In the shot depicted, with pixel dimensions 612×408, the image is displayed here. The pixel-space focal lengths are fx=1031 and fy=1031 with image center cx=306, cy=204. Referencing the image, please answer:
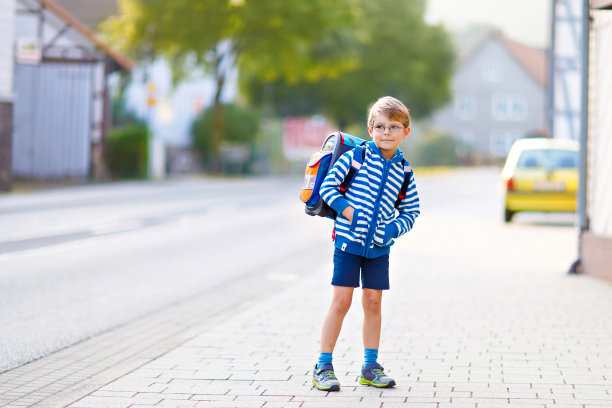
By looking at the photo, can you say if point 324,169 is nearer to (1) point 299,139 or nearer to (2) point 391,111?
(2) point 391,111

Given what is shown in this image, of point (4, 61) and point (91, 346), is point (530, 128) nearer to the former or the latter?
point (4, 61)

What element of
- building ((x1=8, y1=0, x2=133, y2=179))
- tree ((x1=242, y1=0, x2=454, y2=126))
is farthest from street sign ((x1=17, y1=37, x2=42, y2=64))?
tree ((x1=242, y1=0, x2=454, y2=126))

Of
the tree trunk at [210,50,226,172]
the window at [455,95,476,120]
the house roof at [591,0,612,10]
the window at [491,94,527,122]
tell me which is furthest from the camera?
the window at [455,95,476,120]

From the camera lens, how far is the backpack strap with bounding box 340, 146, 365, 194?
17.0ft

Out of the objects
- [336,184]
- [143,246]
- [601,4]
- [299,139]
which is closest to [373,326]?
[336,184]

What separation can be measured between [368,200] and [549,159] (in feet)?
48.7

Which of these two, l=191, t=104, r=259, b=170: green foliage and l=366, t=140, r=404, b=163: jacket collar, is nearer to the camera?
l=366, t=140, r=404, b=163: jacket collar

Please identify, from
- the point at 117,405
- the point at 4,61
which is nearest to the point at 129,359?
the point at 117,405

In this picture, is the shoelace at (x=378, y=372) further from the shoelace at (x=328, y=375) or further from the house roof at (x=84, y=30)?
the house roof at (x=84, y=30)

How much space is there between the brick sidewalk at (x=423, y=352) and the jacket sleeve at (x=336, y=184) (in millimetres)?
950

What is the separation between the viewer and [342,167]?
5.12 metres

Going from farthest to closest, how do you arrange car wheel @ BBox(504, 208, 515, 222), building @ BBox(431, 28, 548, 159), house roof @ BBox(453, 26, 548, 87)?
building @ BBox(431, 28, 548, 159), house roof @ BBox(453, 26, 548, 87), car wheel @ BBox(504, 208, 515, 222)

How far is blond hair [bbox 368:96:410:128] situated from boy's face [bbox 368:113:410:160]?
0.02 metres

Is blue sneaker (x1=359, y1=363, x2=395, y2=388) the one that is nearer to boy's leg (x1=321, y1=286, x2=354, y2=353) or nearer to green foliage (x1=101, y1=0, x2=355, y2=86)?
boy's leg (x1=321, y1=286, x2=354, y2=353)
